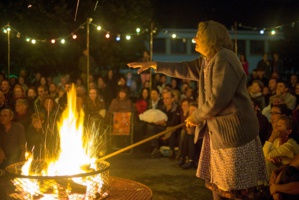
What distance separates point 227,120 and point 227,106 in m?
0.12

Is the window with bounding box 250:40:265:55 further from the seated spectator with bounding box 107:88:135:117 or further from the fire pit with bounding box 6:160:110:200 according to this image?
the fire pit with bounding box 6:160:110:200

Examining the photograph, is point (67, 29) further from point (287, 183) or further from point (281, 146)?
point (287, 183)

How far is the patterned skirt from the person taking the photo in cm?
340

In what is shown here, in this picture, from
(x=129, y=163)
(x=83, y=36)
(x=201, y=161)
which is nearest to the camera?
(x=201, y=161)

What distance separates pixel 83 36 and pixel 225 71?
13.3m

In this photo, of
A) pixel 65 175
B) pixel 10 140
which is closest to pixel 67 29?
pixel 10 140

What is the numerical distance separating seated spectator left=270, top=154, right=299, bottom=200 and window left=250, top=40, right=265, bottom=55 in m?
32.5

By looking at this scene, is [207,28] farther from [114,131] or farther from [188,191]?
[114,131]

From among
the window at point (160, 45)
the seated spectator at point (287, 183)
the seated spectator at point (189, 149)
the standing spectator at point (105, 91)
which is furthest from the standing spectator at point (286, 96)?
the window at point (160, 45)

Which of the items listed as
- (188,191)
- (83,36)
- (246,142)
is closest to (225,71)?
(246,142)

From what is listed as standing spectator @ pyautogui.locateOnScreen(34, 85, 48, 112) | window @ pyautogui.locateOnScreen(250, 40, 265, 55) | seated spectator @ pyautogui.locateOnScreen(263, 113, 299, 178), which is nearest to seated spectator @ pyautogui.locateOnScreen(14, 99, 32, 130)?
standing spectator @ pyautogui.locateOnScreen(34, 85, 48, 112)

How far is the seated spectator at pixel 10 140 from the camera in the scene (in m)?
6.74

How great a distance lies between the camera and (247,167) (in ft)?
11.2

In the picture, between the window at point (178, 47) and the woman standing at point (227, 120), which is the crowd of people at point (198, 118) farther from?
the window at point (178, 47)
